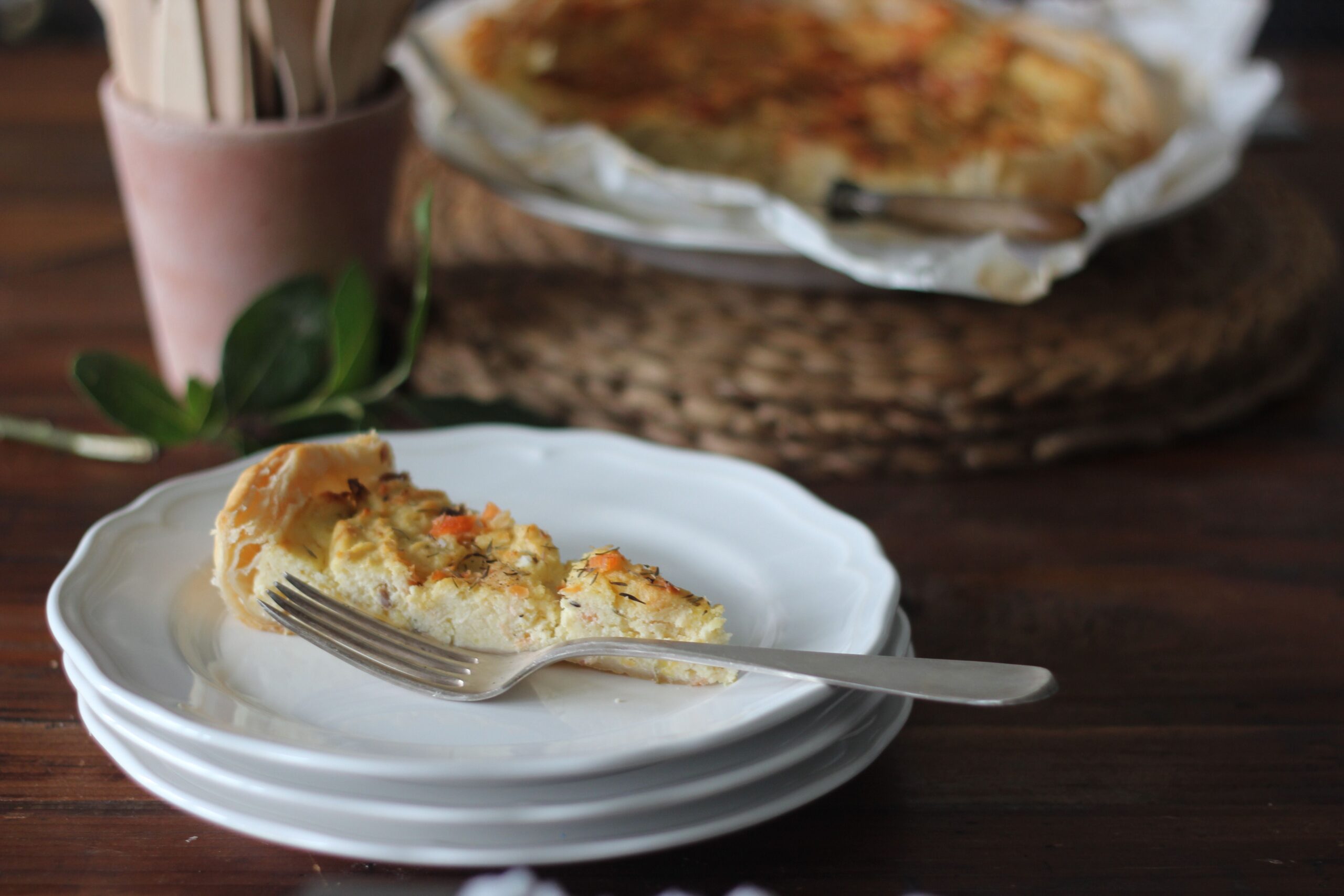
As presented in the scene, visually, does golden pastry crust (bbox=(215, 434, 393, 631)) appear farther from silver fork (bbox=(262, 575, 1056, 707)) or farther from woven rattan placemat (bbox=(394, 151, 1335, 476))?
woven rattan placemat (bbox=(394, 151, 1335, 476))

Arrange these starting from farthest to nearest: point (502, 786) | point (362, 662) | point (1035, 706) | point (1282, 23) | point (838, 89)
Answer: point (1282, 23) → point (838, 89) → point (1035, 706) → point (362, 662) → point (502, 786)

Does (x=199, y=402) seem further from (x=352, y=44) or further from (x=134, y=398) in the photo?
(x=352, y=44)

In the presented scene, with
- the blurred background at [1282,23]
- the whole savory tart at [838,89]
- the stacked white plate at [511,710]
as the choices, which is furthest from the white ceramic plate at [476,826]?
the blurred background at [1282,23]

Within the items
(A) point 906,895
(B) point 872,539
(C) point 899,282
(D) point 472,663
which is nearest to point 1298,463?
(C) point 899,282

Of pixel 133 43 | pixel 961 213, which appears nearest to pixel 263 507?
pixel 133 43

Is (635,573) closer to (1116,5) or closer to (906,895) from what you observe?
(906,895)

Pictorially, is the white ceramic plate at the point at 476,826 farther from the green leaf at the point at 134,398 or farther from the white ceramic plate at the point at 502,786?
the green leaf at the point at 134,398
